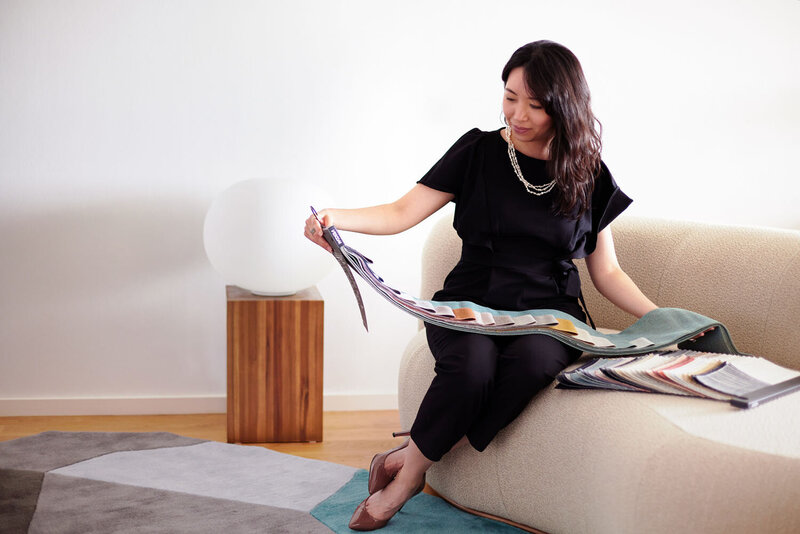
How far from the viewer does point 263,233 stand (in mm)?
2148

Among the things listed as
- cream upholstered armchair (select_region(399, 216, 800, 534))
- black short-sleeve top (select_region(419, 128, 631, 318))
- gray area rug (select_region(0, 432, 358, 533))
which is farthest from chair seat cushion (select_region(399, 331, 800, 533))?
gray area rug (select_region(0, 432, 358, 533))

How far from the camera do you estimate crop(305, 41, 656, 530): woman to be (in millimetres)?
Answer: 1636

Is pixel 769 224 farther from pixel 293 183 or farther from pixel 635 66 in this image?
pixel 293 183

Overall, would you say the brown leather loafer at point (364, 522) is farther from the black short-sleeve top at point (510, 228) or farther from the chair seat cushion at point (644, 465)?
the black short-sleeve top at point (510, 228)

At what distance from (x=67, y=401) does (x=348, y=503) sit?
47.0 inches

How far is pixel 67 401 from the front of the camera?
2.52m

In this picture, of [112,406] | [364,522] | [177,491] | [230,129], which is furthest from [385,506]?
[230,129]

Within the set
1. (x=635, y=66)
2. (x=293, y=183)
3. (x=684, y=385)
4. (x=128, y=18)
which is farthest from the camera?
(x=635, y=66)

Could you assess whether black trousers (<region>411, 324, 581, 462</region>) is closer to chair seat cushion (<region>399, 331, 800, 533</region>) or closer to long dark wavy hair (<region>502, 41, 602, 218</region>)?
chair seat cushion (<region>399, 331, 800, 533</region>)

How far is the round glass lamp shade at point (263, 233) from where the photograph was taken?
7.06ft

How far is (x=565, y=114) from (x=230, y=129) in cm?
123

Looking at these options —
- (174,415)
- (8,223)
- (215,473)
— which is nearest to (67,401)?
(174,415)

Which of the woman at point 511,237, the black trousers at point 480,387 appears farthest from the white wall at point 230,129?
the black trousers at point 480,387

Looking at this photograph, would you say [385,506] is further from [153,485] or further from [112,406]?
[112,406]
